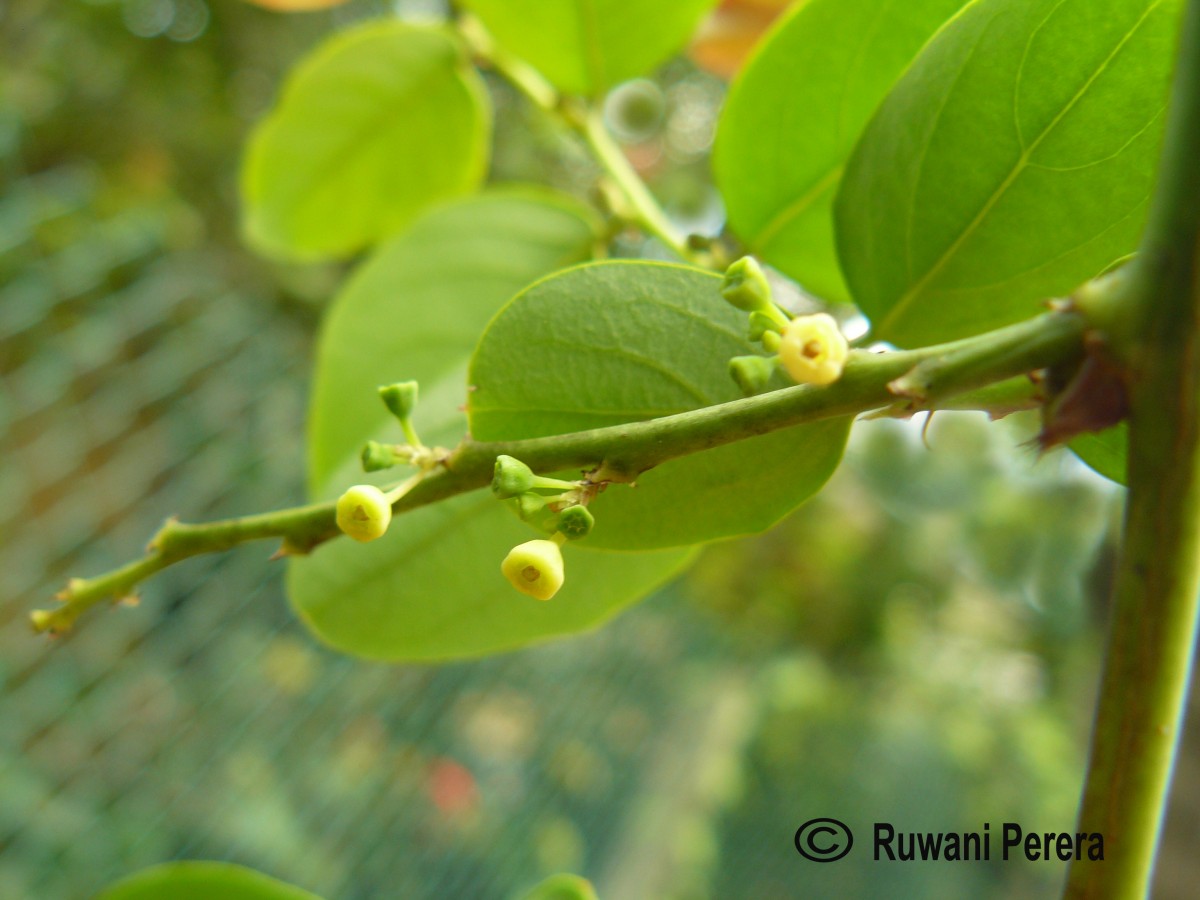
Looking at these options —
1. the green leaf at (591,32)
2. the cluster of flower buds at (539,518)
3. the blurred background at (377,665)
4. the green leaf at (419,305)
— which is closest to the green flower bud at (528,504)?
the cluster of flower buds at (539,518)

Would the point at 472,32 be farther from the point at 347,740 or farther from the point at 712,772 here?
the point at 712,772

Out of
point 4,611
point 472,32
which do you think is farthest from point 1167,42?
point 4,611

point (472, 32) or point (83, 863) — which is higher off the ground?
point (472, 32)

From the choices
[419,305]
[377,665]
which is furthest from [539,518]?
[377,665]

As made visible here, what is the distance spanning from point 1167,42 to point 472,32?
392 millimetres

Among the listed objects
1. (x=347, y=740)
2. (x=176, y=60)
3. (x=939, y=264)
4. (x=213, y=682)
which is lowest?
(x=347, y=740)

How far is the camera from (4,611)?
5.63ft

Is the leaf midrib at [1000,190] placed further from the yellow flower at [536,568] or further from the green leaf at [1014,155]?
the yellow flower at [536,568]

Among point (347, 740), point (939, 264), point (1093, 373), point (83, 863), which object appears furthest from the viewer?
point (347, 740)

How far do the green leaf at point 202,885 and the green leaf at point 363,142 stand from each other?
1.21ft

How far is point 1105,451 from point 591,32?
32cm

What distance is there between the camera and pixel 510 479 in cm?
16

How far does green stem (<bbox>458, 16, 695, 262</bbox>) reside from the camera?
41 cm

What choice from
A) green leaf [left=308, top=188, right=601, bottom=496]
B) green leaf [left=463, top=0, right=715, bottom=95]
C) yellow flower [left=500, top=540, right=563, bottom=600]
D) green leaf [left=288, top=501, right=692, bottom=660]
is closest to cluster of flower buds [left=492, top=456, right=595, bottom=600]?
yellow flower [left=500, top=540, right=563, bottom=600]
